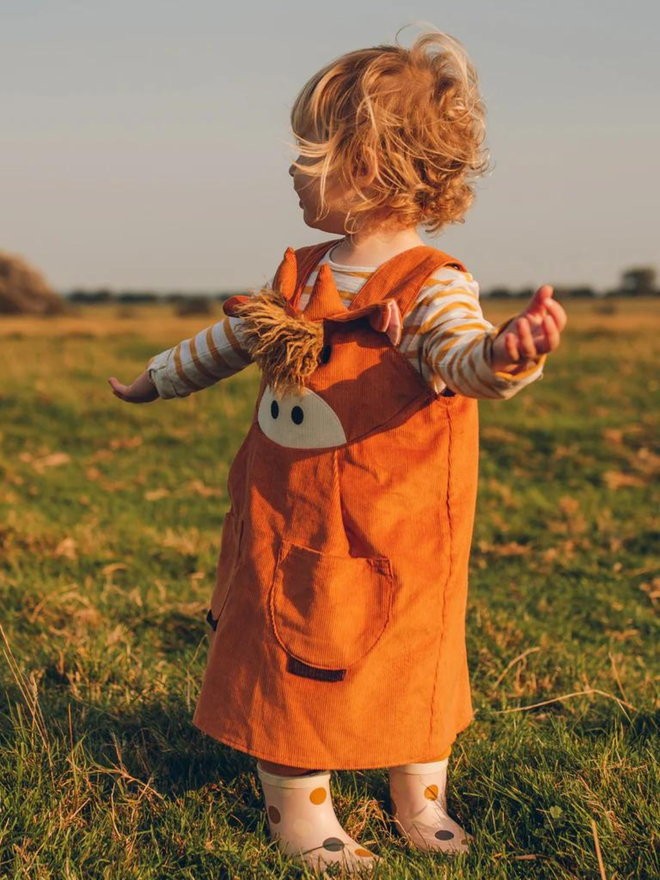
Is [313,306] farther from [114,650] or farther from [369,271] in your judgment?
[114,650]

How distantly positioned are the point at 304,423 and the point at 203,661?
1698mm

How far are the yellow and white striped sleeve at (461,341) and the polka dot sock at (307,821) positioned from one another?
1.20m

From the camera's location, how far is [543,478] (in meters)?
8.05

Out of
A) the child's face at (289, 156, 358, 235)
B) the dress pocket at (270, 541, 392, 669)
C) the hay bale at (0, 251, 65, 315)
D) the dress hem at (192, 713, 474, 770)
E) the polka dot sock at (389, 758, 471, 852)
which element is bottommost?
the polka dot sock at (389, 758, 471, 852)

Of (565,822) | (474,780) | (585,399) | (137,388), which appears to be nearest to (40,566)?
(137,388)

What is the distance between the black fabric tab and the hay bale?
2898 centimetres

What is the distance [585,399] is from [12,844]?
8915 mm

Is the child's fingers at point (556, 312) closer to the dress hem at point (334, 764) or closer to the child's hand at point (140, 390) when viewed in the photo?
the dress hem at point (334, 764)

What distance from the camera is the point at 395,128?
8.82 feet

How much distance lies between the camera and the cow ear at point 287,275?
287cm

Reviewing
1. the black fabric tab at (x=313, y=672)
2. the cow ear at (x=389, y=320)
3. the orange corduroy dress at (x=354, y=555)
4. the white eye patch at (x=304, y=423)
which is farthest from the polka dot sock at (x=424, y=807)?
the cow ear at (x=389, y=320)

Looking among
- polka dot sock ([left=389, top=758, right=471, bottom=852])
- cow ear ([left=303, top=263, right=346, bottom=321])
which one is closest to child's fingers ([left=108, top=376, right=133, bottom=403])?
cow ear ([left=303, top=263, right=346, bottom=321])

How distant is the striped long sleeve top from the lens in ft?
7.49

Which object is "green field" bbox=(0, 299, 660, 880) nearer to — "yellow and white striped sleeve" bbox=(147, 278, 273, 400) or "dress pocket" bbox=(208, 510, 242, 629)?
"dress pocket" bbox=(208, 510, 242, 629)
